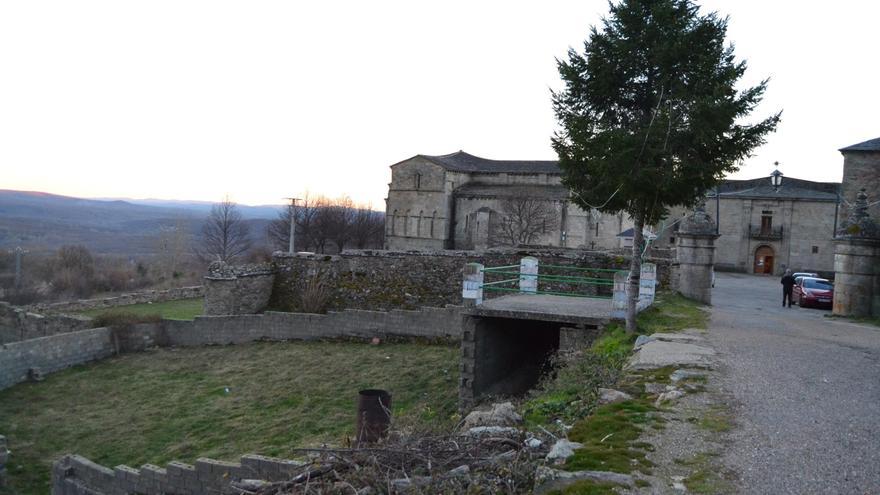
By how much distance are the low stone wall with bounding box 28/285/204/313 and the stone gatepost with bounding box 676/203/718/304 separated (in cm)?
2405

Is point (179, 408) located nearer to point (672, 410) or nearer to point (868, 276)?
point (672, 410)

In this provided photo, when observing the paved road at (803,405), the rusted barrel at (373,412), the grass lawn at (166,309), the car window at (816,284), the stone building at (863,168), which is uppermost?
the stone building at (863,168)

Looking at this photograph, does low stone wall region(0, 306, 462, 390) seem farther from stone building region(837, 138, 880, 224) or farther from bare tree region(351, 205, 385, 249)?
bare tree region(351, 205, 385, 249)

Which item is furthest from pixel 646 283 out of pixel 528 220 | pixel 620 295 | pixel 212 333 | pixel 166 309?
pixel 528 220

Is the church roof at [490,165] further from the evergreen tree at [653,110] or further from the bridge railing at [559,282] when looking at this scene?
the evergreen tree at [653,110]

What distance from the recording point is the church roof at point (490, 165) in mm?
56281

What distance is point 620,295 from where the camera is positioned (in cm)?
1374

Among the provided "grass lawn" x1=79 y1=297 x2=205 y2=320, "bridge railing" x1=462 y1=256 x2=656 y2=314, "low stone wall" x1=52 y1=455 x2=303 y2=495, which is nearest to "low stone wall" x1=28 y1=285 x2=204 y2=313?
"grass lawn" x1=79 y1=297 x2=205 y2=320

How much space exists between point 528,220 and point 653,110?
40.0 meters

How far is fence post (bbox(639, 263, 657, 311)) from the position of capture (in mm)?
14570

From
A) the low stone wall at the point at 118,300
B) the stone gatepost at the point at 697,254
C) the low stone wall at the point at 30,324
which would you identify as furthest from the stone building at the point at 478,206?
the stone gatepost at the point at 697,254

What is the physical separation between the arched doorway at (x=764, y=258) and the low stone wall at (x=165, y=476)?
38.9 meters

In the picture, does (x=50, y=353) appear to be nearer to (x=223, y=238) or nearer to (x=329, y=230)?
(x=329, y=230)

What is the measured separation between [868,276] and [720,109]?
776 centimetres
